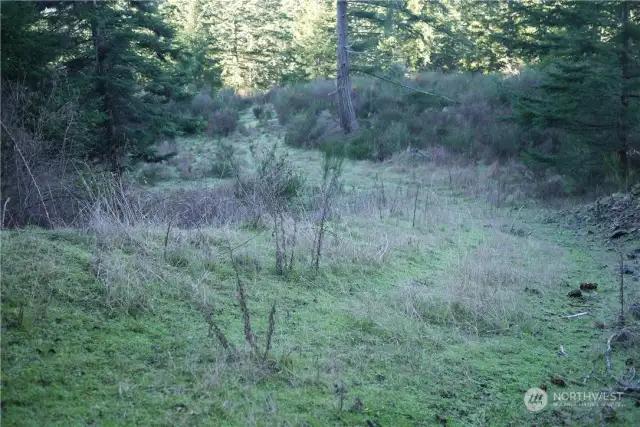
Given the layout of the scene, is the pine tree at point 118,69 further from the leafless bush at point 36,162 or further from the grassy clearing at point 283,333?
the grassy clearing at point 283,333

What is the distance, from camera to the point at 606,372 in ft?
12.9

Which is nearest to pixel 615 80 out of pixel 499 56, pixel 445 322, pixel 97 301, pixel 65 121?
pixel 445 322

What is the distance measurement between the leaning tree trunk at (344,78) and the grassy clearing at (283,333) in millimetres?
15097

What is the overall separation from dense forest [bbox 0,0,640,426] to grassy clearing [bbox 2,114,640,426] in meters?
0.02

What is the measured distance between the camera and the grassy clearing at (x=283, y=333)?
120 inches

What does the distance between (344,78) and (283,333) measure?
17.8m

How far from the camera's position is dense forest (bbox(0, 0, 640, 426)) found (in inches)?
128

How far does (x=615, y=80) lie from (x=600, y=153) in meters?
1.67

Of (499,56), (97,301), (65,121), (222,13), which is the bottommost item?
(97,301)

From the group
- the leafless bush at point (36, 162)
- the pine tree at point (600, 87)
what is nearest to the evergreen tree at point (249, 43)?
the pine tree at point (600, 87)

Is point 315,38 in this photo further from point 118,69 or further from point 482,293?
point 482,293

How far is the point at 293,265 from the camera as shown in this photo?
5355mm

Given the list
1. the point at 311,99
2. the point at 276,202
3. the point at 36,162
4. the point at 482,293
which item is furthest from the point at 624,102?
the point at 311,99

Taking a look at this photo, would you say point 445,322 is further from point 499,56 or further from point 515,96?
point 499,56
